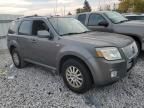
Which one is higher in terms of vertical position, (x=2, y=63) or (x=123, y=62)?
(x=123, y=62)

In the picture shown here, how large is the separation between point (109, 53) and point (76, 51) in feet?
2.22

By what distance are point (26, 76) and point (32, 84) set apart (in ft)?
2.33

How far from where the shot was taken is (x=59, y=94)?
4.04 metres

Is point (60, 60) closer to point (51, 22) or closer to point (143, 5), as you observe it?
point (51, 22)

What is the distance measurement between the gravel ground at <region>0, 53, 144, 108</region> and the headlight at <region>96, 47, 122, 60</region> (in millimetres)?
879

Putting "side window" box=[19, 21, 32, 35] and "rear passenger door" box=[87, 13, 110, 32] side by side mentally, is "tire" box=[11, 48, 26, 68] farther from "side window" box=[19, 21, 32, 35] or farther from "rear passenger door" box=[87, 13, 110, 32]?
"rear passenger door" box=[87, 13, 110, 32]

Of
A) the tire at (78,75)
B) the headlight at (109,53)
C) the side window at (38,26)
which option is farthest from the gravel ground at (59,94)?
the side window at (38,26)

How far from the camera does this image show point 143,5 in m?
27.7

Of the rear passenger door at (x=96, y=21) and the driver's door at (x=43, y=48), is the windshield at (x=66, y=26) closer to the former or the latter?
the driver's door at (x=43, y=48)

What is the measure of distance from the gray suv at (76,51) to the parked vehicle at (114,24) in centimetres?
190

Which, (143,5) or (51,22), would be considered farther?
(143,5)

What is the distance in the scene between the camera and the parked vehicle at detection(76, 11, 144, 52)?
241 inches

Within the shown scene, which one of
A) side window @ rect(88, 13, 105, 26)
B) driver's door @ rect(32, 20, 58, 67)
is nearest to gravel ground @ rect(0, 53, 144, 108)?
driver's door @ rect(32, 20, 58, 67)

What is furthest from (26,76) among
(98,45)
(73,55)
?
(98,45)
